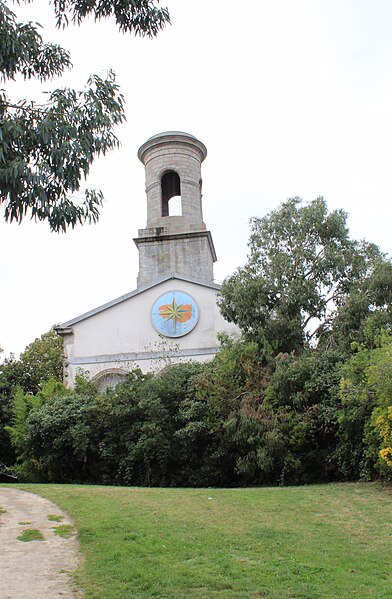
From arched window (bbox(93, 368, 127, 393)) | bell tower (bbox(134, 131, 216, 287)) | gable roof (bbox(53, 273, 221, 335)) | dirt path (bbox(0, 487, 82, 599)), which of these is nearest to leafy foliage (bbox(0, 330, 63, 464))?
arched window (bbox(93, 368, 127, 393))

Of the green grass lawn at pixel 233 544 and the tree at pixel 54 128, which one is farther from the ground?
the tree at pixel 54 128

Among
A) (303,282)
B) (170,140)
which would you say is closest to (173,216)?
(170,140)

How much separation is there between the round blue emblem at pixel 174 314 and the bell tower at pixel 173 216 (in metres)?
2.01

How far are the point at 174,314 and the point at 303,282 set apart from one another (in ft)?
28.7

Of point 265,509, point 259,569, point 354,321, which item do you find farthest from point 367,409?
point 259,569

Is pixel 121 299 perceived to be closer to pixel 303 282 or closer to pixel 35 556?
pixel 303 282

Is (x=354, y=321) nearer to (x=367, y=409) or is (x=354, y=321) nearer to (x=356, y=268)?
(x=356, y=268)

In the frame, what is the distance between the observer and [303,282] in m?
20.4

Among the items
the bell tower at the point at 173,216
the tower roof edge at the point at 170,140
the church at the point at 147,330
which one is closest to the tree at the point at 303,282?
the church at the point at 147,330

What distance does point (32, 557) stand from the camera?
824 cm

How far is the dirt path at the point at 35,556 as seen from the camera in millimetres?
6797

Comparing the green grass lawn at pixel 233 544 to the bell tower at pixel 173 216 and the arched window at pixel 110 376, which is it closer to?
the arched window at pixel 110 376

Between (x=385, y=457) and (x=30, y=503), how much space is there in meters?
7.85

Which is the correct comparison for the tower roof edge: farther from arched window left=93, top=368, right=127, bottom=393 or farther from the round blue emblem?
arched window left=93, top=368, right=127, bottom=393
